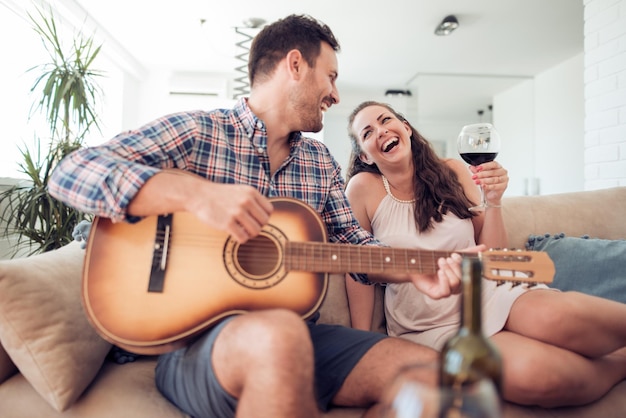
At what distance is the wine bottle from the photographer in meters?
0.44

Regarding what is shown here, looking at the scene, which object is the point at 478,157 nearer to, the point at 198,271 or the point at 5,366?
the point at 198,271

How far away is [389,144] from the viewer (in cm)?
177

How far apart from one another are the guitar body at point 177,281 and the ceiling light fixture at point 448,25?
4.11 m

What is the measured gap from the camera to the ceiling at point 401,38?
4.23 metres

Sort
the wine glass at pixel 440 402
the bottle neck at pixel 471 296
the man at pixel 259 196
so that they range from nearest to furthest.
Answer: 1. the wine glass at pixel 440 402
2. the bottle neck at pixel 471 296
3. the man at pixel 259 196

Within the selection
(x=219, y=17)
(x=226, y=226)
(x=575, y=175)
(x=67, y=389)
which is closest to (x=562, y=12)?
(x=575, y=175)

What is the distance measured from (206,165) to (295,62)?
18.2 inches

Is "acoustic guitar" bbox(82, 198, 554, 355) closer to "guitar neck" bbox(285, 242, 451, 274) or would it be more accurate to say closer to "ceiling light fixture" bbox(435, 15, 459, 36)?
"guitar neck" bbox(285, 242, 451, 274)

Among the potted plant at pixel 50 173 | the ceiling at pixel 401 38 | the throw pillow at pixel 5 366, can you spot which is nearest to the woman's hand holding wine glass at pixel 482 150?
the throw pillow at pixel 5 366

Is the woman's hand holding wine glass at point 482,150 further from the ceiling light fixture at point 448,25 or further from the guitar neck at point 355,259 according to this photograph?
the ceiling light fixture at point 448,25

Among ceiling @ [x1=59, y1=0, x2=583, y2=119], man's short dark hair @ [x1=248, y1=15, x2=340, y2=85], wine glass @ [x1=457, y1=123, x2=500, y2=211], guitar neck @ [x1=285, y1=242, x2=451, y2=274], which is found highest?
ceiling @ [x1=59, y1=0, x2=583, y2=119]

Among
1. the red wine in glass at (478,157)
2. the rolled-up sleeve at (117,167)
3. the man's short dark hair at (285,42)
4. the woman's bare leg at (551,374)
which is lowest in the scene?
the woman's bare leg at (551,374)

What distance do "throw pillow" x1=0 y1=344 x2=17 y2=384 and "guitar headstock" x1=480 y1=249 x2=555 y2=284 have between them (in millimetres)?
1147

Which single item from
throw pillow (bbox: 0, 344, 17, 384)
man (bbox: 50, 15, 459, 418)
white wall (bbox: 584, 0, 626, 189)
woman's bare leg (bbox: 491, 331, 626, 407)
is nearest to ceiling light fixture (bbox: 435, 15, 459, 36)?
white wall (bbox: 584, 0, 626, 189)
